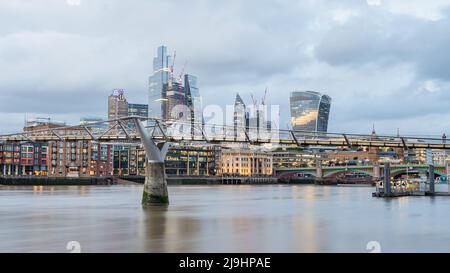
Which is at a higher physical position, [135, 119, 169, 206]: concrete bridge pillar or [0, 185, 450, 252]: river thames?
[135, 119, 169, 206]: concrete bridge pillar

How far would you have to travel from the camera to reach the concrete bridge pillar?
69.3 metres

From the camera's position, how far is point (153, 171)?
70.8 metres

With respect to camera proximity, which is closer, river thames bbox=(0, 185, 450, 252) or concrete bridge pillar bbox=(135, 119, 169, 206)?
river thames bbox=(0, 185, 450, 252)

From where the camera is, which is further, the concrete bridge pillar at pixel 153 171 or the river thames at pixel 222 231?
the concrete bridge pillar at pixel 153 171

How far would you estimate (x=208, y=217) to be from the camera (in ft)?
206

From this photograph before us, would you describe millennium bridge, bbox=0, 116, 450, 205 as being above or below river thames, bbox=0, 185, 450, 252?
above

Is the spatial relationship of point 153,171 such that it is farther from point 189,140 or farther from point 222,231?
point 222,231

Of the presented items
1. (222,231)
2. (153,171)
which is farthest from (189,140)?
(222,231)

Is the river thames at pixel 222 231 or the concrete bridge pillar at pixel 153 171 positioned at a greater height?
the concrete bridge pillar at pixel 153 171

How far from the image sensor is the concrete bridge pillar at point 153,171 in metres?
69.3

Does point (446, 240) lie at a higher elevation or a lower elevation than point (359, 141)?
lower
